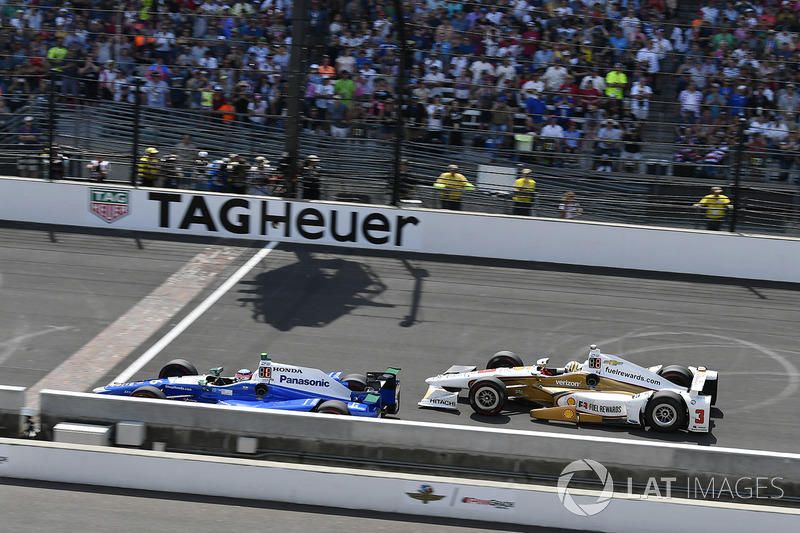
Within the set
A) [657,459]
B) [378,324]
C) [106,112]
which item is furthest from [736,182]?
[106,112]

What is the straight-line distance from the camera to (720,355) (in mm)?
12594

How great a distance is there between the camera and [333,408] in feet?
32.6

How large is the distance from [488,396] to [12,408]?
486 cm

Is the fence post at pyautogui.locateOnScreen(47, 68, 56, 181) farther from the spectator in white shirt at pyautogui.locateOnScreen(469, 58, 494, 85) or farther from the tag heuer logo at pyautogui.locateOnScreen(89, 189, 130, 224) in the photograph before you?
the spectator in white shirt at pyautogui.locateOnScreen(469, 58, 494, 85)

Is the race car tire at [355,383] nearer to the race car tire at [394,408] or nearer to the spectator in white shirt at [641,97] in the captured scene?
the race car tire at [394,408]

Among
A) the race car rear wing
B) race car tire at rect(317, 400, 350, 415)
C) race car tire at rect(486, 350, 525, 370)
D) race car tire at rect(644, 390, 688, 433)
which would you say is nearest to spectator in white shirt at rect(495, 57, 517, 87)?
race car tire at rect(486, 350, 525, 370)

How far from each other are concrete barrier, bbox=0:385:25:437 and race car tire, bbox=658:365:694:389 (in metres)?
6.86

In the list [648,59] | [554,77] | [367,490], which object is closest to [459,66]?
[554,77]

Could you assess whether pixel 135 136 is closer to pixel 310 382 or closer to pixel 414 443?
pixel 310 382

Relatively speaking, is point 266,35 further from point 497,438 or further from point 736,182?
point 497,438

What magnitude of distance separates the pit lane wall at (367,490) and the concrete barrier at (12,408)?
804 mm

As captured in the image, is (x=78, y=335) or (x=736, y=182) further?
(x=736, y=182)

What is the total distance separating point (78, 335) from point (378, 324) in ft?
12.6

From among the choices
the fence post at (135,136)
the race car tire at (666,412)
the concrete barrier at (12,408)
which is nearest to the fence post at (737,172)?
the race car tire at (666,412)
